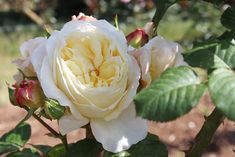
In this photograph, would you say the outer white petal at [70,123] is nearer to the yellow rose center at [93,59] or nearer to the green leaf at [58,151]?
the yellow rose center at [93,59]

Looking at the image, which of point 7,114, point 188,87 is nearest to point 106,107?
point 188,87

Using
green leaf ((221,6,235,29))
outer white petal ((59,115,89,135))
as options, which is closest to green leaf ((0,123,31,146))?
outer white petal ((59,115,89,135))

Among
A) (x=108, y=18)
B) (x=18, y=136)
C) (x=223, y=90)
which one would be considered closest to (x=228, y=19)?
(x=223, y=90)

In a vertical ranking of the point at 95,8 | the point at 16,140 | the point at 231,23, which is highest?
the point at 231,23

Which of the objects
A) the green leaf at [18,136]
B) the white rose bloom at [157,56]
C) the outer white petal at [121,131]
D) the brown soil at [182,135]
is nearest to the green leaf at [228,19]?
the white rose bloom at [157,56]

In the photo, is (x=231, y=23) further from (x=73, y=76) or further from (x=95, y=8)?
(x=95, y=8)
